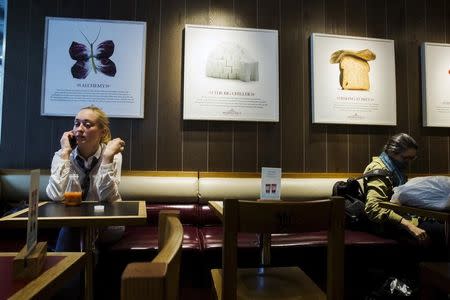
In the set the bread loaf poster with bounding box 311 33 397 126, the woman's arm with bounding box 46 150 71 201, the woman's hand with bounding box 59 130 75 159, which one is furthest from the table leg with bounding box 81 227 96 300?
the bread loaf poster with bounding box 311 33 397 126

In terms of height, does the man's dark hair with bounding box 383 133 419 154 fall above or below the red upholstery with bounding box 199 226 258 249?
above

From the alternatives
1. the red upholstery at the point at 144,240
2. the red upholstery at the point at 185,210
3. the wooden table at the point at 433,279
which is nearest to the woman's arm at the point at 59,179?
the red upholstery at the point at 144,240

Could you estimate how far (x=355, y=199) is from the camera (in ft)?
8.07

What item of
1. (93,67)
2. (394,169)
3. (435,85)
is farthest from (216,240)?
(435,85)

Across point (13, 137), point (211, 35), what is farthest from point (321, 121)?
point (13, 137)

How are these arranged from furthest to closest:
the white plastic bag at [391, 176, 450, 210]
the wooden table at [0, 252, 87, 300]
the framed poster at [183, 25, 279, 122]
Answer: the framed poster at [183, 25, 279, 122]
the white plastic bag at [391, 176, 450, 210]
the wooden table at [0, 252, 87, 300]

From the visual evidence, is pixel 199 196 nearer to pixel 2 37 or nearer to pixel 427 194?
pixel 427 194

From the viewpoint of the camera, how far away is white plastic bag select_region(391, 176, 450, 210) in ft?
5.28

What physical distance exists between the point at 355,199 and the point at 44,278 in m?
2.26

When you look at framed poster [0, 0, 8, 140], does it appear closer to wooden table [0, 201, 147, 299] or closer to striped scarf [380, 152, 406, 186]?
wooden table [0, 201, 147, 299]

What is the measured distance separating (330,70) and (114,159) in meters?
2.14

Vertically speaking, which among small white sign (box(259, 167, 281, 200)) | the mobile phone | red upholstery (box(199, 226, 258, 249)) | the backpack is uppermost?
the mobile phone

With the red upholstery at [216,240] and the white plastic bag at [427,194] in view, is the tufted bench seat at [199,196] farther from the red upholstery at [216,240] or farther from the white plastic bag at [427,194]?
the white plastic bag at [427,194]

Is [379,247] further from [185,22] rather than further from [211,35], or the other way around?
[185,22]
